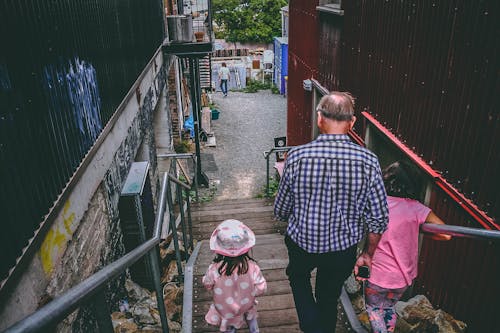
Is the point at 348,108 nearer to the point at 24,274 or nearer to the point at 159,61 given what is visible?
the point at 24,274

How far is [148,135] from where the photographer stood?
728cm

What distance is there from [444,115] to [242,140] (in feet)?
37.9

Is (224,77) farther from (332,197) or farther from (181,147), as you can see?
(332,197)

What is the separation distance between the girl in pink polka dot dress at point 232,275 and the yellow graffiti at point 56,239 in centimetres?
106

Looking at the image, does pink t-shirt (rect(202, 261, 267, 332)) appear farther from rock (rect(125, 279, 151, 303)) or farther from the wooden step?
rock (rect(125, 279, 151, 303))

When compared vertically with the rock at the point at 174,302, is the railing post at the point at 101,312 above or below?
above

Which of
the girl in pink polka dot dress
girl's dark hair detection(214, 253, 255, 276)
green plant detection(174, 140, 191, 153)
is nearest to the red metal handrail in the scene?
the girl in pink polka dot dress

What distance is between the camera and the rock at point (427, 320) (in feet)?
11.5

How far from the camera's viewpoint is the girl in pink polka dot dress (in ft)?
9.33

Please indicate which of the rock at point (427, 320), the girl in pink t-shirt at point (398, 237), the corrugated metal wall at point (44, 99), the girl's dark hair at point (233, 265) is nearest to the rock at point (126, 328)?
the girl's dark hair at point (233, 265)

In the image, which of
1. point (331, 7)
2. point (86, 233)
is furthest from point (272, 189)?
point (86, 233)

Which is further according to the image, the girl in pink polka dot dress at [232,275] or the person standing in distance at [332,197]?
the girl in pink polka dot dress at [232,275]

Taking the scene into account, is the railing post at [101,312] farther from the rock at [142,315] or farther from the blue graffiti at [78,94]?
the rock at [142,315]

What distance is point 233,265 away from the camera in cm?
290
